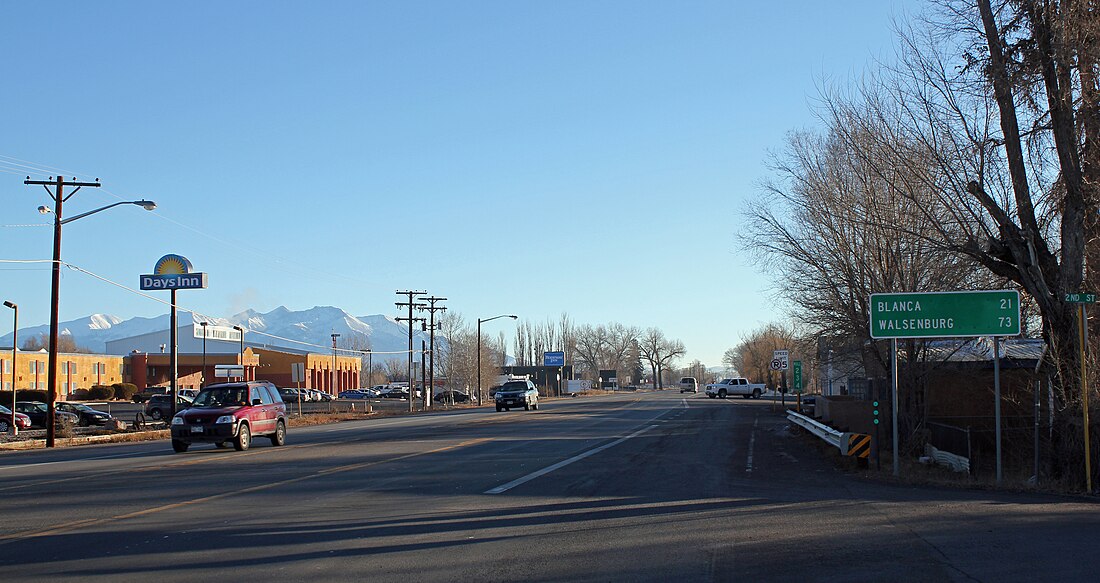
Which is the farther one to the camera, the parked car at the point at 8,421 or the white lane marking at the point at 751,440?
the parked car at the point at 8,421

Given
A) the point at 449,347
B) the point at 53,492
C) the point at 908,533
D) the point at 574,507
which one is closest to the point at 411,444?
the point at 53,492

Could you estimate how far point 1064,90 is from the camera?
49.5 feet

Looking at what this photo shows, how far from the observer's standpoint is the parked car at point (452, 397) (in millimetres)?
85700

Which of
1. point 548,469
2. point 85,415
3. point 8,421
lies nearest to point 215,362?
point 85,415

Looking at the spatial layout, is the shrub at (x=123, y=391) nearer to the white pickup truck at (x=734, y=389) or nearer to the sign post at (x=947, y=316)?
the white pickup truck at (x=734, y=389)

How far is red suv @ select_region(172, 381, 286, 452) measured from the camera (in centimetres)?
2278

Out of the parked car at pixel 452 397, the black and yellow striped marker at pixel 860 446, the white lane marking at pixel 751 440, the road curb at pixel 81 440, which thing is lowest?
the parked car at pixel 452 397

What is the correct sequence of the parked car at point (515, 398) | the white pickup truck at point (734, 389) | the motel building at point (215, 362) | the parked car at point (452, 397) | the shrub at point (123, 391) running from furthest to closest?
the motel building at point (215, 362)
the shrub at point (123, 391)
the parked car at point (452, 397)
the white pickup truck at point (734, 389)
the parked car at point (515, 398)

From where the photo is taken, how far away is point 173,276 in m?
42.8

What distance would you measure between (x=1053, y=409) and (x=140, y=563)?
1457 centimetres

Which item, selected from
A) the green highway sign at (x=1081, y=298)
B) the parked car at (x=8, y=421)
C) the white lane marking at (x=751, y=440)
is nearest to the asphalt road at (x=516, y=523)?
the white lane marking at (x=751, y=440)

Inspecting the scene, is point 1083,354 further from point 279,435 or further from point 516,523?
point 279,435

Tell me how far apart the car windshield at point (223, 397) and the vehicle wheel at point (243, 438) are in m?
0.84

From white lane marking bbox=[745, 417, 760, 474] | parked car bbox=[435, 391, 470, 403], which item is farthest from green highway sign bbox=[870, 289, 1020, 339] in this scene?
parked car bbox=[435, 391, 470, 403]
